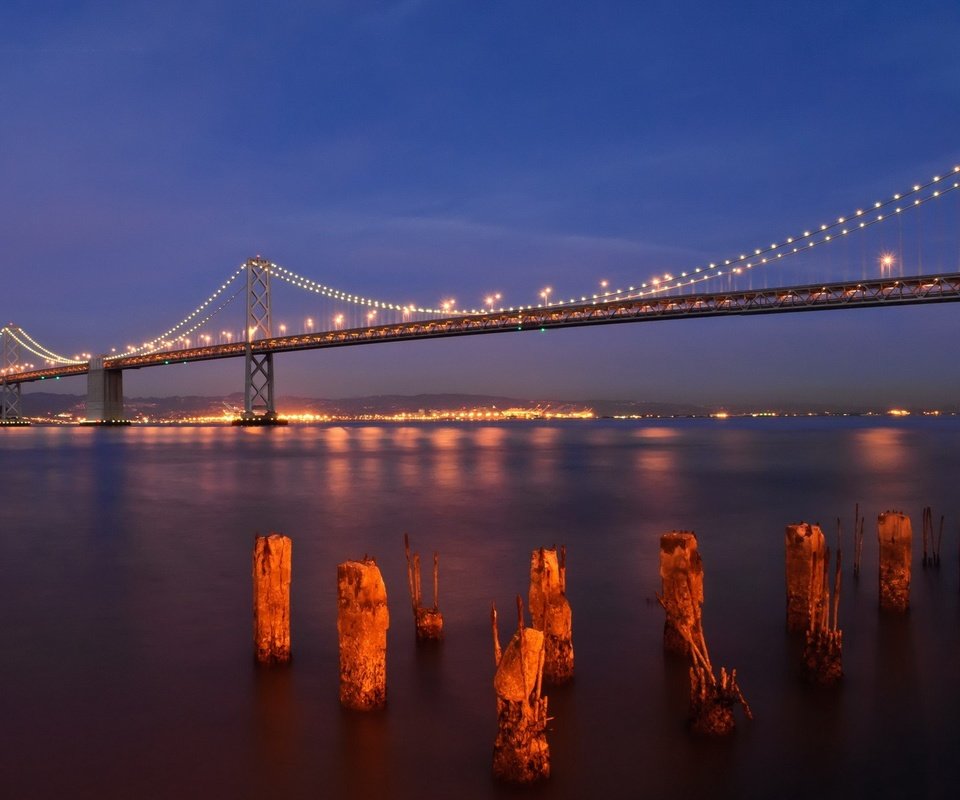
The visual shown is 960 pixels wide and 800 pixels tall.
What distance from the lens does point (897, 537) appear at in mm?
6512

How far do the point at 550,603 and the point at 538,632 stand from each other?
1.20 metres

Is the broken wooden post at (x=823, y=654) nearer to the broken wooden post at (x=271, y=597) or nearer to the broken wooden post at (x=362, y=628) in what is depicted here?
the broken wooden post at (x=362, y=628)

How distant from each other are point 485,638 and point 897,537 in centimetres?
330

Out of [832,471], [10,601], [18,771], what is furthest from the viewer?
[832,471]

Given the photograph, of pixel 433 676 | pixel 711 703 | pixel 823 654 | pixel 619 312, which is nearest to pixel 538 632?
pixel 711 703

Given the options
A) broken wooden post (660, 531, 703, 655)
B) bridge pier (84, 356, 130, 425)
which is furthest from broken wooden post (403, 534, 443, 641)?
bridge pier (84, 356, 130, 425)

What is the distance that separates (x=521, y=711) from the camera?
387 cm

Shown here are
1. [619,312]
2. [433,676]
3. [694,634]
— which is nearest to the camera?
[694,634]

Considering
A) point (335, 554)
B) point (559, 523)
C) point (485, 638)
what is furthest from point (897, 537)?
point (559, 523)

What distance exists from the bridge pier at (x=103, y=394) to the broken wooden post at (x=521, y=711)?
70.7 m

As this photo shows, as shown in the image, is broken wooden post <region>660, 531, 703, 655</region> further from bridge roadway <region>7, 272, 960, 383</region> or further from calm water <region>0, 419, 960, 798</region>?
bridge roadway <region>7, 272, 960, 383</region>

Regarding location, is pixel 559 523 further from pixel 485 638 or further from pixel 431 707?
pixel 431 707

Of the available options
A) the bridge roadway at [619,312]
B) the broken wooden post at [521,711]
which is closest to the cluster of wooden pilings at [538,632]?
the broken wooden post at [521,711]

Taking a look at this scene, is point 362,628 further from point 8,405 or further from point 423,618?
point 8,405
